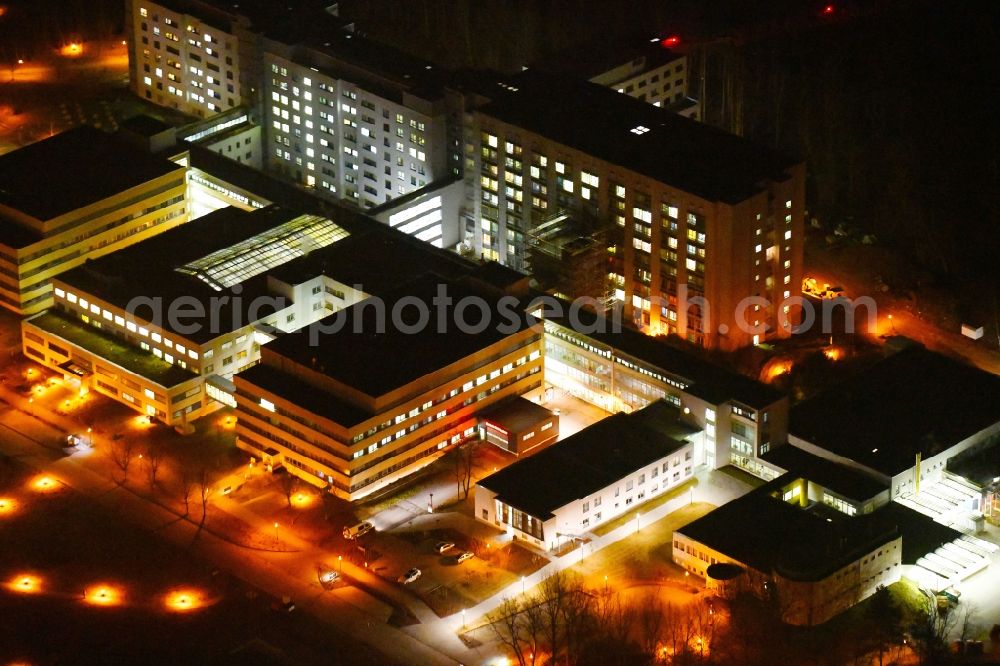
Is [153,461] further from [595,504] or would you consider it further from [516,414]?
[595,504]

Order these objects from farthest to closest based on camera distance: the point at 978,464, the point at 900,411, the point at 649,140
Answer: the point at 649,140, the point at 900,411, the point at 978,464

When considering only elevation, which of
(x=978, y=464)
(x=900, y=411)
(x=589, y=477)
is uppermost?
(x=900, y=411)

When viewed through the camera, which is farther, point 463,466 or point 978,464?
point 463,466

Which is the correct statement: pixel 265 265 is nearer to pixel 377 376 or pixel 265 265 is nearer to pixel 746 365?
pixel 377 376

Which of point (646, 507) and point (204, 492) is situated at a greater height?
point (204, 492)

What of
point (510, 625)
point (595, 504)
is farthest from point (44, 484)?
point (595, 504)

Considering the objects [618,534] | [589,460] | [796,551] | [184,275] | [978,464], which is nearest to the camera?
[796,551]
